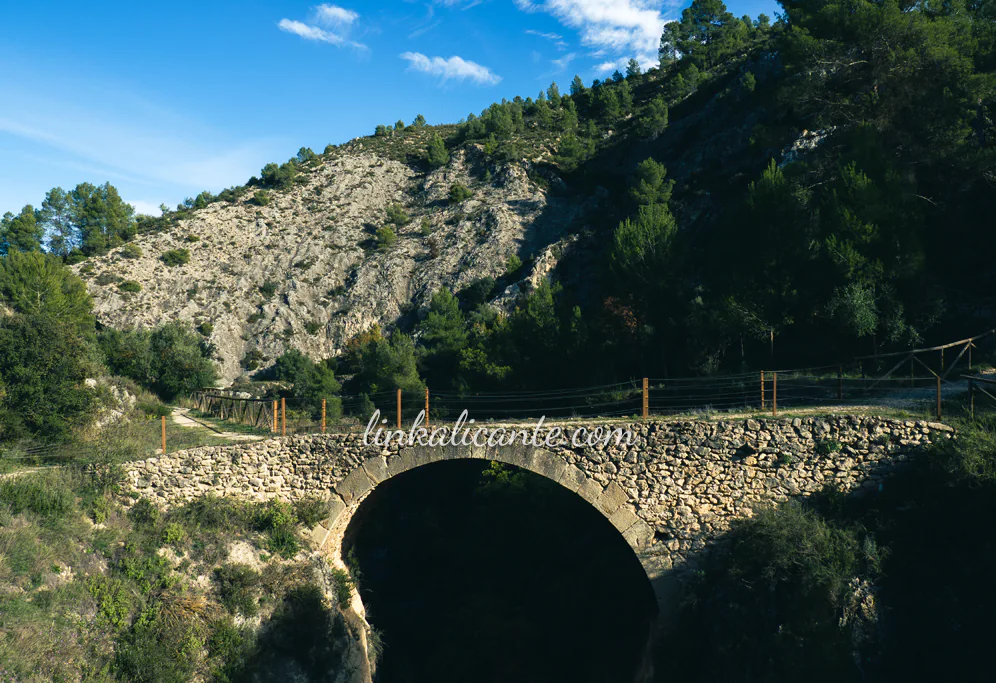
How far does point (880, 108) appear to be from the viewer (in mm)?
20750

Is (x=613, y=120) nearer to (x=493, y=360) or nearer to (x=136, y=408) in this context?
(x=493, y=360)

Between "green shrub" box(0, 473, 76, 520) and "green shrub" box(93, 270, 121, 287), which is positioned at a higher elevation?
"green shrub" box(93, 270, 121, 287)

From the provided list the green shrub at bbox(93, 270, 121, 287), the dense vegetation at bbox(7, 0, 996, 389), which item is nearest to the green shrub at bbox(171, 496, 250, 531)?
the dense vegetation at bbox(7, 0, 996, 389)

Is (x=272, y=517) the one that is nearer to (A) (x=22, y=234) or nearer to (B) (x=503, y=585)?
(B) (x=503, y=585)

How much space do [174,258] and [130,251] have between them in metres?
3.01

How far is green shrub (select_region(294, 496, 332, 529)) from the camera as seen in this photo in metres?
12.7

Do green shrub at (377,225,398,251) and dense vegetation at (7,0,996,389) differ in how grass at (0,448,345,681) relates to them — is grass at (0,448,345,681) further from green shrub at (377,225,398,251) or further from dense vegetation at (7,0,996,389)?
green shrub at (377,225,398,251)

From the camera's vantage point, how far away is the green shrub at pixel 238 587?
11422 millimetres

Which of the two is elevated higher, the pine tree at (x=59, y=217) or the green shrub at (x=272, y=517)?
Answer: the pine tree at (x=59, y=217)

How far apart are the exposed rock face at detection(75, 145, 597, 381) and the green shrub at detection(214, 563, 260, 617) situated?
32.5 m

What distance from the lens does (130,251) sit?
150ft

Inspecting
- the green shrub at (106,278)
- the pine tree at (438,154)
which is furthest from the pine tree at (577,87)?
the green shrub at (106,278)

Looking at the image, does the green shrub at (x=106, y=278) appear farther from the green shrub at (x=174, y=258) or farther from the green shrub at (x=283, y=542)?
the green shrub at (x=283, y=542)

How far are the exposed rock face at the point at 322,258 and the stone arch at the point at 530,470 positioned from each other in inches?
1239
